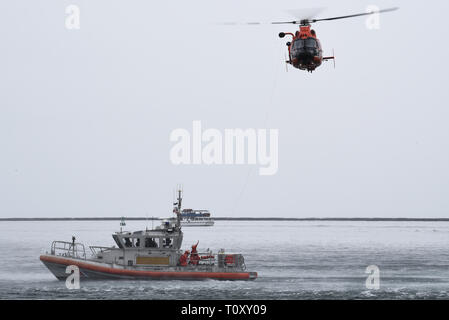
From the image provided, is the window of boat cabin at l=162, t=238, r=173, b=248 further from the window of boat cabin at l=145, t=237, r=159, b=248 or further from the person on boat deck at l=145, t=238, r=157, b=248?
the person on boat deck at l=145, t=238, r=157, b=248

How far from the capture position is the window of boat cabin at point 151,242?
38.1m

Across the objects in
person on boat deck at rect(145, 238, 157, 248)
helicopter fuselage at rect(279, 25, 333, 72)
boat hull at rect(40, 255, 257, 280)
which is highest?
helicopter fuselage at rect(279, 25, 333, 72)

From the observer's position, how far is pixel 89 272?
128ft

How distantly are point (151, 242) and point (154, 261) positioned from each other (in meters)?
1.31

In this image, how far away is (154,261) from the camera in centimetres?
3834

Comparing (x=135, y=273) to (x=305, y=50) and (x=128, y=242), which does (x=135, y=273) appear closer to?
(x=128, y=242)

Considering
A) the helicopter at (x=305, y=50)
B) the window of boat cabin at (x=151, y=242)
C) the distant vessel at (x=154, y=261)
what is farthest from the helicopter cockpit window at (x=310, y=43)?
Result: the window of boat cabin at (x=151, y=242)

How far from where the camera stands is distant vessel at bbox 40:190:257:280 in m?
38.1

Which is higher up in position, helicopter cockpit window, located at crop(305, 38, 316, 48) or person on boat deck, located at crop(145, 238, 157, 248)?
helicopter cockpit window, located at crop(305, 38, 316, 48)

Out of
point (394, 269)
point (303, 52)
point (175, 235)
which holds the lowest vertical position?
point (394, 269)

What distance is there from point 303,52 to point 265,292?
600 inches

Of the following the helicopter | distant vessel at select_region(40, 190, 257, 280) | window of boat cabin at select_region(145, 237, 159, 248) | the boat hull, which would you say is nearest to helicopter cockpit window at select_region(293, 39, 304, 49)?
the helicopter
